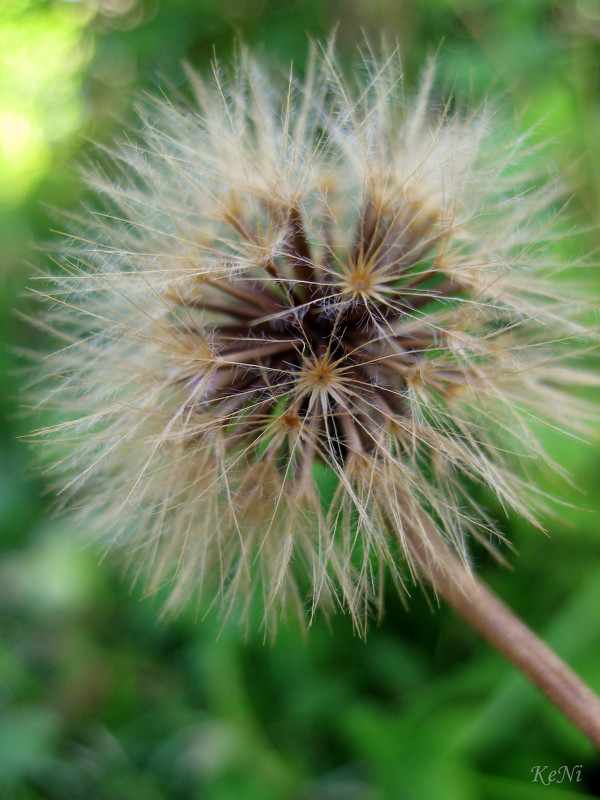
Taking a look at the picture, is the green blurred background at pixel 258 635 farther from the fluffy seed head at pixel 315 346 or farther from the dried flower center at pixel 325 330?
the dried flower center at pixel 325 330

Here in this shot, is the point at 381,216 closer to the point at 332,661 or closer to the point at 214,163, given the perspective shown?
the point at 214,163

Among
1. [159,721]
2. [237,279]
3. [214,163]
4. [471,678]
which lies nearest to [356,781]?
[471,678]

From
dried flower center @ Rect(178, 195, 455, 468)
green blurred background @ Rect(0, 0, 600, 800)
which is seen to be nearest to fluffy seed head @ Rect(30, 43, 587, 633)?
dried flower center @ Rect(178, 195, 455, 468)

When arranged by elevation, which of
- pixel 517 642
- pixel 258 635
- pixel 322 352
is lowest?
pixel 517 642

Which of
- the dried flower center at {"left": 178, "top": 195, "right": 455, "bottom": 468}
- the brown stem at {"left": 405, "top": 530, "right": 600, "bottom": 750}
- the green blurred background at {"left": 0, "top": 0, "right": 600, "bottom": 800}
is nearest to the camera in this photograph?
the brown stem at {"left": 405, "top": 530, "right": 600, "bottom": 750}

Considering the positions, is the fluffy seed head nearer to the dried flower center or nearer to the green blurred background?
the dried flower center

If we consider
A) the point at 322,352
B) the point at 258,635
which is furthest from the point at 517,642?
the point at 258,635

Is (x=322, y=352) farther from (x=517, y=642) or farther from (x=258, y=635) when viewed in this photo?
(x=258, y=635)
